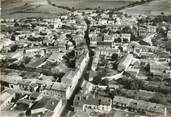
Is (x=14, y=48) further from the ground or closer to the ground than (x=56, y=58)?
further from the ground

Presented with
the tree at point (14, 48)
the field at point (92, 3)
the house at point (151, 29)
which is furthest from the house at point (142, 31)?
the tree at point (14, 48)

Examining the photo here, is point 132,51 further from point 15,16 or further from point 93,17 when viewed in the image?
point 15,16

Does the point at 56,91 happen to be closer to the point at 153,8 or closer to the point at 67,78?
the point at 67,78

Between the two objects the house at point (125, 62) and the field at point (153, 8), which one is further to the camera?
the field at point (153, 8)

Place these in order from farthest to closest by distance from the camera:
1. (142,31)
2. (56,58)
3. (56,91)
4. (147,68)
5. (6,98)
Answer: (142,31) → (56,58) → (147,68) → (56,91) → (6,98)

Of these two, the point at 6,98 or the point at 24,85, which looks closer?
the point at 6,98

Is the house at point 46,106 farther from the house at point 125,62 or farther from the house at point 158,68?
the house at point 158,68

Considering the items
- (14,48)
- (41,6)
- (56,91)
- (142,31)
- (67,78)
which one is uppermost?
(41,6)

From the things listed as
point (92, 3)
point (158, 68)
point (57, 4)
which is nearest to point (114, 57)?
point (158, 68)
